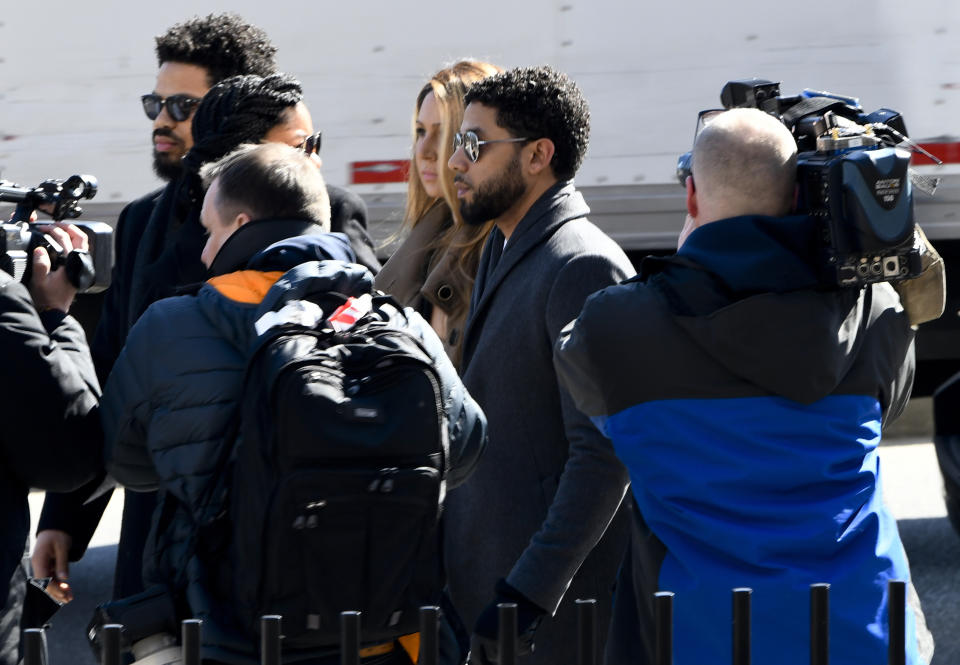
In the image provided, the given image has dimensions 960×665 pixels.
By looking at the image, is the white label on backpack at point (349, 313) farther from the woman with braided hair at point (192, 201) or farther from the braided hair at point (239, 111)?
the braided hair at point (239, 111)

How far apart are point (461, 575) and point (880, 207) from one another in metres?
1.39

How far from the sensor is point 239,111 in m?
3.79

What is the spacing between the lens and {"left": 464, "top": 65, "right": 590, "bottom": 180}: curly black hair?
3701 millimetres

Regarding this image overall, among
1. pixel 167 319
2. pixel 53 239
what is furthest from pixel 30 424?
pixel 53 239

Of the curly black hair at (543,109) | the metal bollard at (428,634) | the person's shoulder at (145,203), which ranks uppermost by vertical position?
the curly black hair at (543,109)

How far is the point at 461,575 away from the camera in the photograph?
353 centimetres

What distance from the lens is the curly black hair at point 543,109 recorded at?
146 inches

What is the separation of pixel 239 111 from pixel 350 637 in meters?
1.88

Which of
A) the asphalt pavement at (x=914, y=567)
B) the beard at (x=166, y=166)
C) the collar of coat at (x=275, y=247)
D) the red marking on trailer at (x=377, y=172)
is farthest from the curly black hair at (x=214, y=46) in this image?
the red marking on trailer at (x=377, y=172)

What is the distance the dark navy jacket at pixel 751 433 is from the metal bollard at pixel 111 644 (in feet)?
3.18

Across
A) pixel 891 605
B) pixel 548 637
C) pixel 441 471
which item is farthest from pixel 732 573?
pixel 548 637

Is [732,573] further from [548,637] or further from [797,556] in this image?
[548,637]

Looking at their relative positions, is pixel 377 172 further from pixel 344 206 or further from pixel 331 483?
pixel 331 483

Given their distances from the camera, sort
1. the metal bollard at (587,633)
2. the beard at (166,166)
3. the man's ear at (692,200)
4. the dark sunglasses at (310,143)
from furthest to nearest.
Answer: the beard at (166,166) < the dark sunglasses at (310,143) < the man's ear at (692,200) < the metal bollard at (587,633)
